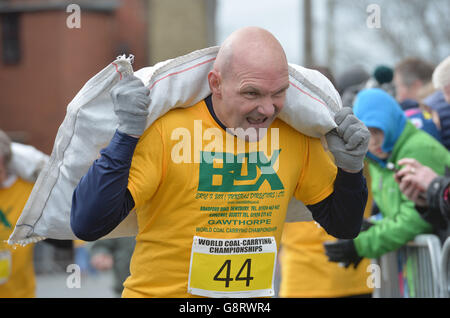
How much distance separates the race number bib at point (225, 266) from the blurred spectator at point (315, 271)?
2.30m

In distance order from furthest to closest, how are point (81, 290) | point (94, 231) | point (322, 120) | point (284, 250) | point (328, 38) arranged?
point (328, 38) → point (81, 290) → point (284, 250) → point (322, 120) → point (94, 231)

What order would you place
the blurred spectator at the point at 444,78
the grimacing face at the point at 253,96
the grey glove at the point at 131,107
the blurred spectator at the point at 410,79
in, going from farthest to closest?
the blurred spectator at the point at 410,79
the blurred spectator at the point at 444,78
the grimacing face at the point at 253,96
the grey glove at the point at 131,107

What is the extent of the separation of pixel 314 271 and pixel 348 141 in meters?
2.46

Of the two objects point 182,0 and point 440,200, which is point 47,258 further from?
point 440,200

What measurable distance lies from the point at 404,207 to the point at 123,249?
10.8 ft

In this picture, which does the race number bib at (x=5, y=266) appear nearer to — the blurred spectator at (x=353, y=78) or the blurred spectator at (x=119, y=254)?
the blurred spectator at (x=119, y=254)

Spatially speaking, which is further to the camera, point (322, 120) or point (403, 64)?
point (403, 64)

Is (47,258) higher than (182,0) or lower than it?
lower

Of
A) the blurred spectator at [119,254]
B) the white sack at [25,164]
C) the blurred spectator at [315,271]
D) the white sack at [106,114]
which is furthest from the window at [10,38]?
the white sack at [106,114]

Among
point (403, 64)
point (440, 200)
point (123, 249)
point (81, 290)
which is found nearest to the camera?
point (440, 200)

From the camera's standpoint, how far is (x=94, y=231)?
2.99m

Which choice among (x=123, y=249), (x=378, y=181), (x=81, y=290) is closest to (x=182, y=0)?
(x=81, y=290)

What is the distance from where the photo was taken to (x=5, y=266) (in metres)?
5.43

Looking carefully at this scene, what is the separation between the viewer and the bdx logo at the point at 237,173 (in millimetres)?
3123
